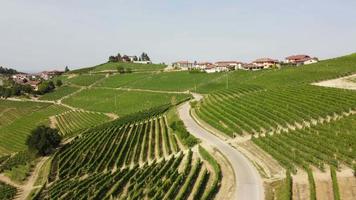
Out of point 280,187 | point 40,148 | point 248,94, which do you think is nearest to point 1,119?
point 40,148

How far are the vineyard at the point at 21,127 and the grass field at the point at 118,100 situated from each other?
8.50 meters

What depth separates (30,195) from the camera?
52156mm

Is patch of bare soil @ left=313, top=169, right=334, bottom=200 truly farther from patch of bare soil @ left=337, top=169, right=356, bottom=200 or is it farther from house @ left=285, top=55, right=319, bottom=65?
house @ left=285, top=55, right=319, bottom=65

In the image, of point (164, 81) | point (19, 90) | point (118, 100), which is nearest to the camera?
point (118, 100)

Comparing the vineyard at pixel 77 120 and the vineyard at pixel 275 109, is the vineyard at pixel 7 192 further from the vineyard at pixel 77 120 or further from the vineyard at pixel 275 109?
the vineyard at pixel 77 120

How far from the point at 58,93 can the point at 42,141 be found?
328 ft

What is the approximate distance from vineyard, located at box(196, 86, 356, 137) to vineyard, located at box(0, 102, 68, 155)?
45.6 metres

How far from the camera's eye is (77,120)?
11150cm

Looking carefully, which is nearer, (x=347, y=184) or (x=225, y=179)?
(x=347, y=184)

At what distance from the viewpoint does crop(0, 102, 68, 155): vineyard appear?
93.3 m

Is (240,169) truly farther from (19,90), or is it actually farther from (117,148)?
(19,90)

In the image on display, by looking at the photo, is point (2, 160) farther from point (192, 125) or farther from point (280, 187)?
point (280, 187)

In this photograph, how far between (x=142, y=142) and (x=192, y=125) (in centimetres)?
1003

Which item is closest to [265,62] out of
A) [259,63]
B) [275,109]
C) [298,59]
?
[259,63]
